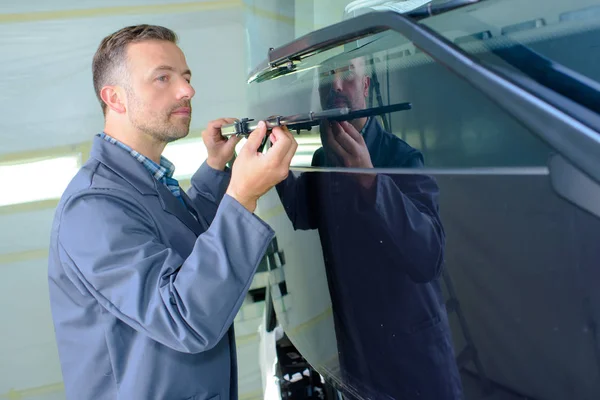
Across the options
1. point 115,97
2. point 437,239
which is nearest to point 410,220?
point 437,239

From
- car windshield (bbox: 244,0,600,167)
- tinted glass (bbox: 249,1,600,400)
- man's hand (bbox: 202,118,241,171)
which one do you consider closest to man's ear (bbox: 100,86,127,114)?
man's hand (bbox: 202,118,241,171)

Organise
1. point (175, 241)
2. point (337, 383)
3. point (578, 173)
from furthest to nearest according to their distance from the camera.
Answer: point (175, 241)
point (337, 383)
point (578, 173)

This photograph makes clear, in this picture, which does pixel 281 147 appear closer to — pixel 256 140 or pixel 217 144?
pixel 256 140

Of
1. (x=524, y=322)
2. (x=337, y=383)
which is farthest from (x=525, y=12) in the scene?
(x=337, y=383)

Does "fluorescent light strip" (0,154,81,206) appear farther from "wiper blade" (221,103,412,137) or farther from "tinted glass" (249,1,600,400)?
"tinted glass" (249,1,600,400)

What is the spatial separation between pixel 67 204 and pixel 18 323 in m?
1.45

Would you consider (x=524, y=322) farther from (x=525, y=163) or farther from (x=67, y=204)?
(x=67, y=204)

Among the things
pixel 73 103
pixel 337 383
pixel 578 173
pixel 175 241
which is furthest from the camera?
pixel 73 103

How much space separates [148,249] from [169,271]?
0.20ft

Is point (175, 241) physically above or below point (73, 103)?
below

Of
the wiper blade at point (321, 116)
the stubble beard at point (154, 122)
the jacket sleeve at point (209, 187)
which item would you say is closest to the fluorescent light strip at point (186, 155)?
the jacket sleeve at point (209, 187)

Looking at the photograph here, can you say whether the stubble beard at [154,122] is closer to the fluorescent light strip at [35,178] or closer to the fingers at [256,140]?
the fingers at [256,140]

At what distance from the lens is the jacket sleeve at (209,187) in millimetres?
1491

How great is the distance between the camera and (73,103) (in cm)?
215
